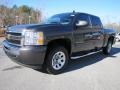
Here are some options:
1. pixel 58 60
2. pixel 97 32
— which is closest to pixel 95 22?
pixel 97 32

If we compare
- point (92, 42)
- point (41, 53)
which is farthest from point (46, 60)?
point (92, 42)

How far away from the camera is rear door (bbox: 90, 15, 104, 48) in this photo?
735 centimetres

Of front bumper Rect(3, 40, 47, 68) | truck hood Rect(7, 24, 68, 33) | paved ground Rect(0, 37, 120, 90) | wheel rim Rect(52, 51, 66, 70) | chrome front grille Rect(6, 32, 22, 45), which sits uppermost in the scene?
truck hood Rect(7, 24, 68, 33)

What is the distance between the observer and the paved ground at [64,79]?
453 cm

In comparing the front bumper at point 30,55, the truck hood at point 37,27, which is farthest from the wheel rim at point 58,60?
the truck hood at point 37,27

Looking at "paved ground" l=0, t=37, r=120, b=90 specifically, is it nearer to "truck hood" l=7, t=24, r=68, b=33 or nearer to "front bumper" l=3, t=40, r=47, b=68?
"front bumper" l=3, t=40, r=47, b=68

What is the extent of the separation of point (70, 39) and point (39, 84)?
1877mm

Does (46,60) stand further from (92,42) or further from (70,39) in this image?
(92,42)

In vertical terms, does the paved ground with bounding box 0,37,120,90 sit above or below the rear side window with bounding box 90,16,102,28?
below

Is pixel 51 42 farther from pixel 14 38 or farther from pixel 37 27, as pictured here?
pixel 14 38

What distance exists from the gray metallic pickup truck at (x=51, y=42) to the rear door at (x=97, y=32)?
109 mm

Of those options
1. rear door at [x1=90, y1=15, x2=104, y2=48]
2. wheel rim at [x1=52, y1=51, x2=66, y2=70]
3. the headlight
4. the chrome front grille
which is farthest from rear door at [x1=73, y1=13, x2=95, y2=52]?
the chrome front grille

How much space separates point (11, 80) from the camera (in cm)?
488

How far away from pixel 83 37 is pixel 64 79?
1967mm
